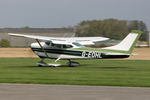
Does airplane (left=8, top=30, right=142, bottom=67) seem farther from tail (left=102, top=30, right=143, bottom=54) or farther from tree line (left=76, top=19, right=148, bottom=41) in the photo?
tree line (left=76, top=19, right=148, bottom=41)

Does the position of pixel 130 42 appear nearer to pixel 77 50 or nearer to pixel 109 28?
pixel 77 50

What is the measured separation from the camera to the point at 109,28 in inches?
4823

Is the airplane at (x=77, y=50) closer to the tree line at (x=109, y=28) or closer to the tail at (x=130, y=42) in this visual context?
the tail at (x=130, y=42)

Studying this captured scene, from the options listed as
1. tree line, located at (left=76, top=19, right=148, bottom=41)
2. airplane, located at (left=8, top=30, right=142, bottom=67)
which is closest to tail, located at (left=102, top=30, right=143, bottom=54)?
airplane, located at (left=8, top=30, right=142, bottom=67)

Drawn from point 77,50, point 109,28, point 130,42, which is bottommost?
point 109,28

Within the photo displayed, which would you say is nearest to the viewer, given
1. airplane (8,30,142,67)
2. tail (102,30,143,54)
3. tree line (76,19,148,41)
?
tail (102,30,143,54)

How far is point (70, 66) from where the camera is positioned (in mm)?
26141

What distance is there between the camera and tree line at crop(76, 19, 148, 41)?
386ft

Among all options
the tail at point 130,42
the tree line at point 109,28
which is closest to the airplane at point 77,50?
the tail at point 130,42

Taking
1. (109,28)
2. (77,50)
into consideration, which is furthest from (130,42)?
(109,28)

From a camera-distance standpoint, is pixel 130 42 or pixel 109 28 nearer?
pixel 130 42

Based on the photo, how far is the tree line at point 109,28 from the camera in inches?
4636

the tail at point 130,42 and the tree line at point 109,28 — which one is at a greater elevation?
the tail at point 130,42

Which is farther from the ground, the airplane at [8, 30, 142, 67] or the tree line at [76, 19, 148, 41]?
the airplane at [8, 30, 142, 67]
